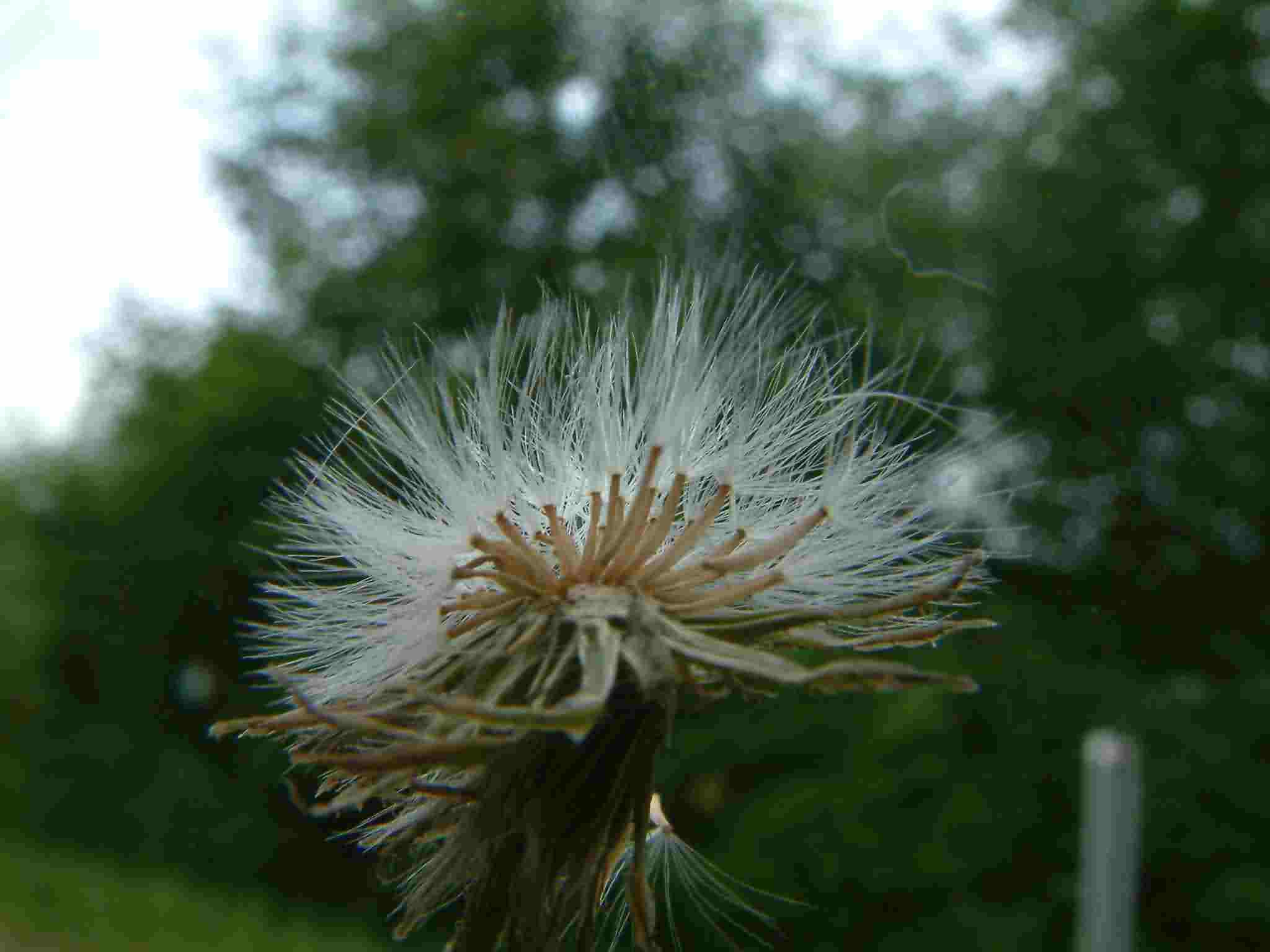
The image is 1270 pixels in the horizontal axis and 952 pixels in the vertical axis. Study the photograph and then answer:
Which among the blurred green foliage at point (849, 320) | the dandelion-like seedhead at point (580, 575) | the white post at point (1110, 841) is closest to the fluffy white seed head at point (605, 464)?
the dandelion-like seedhead at point (580, 575)

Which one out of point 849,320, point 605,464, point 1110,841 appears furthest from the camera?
point 1110,841

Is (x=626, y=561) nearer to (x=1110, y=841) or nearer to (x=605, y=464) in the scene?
(x=605, y=464)

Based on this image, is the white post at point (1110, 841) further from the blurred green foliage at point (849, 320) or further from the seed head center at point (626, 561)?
the seed head center at point (626, 561)

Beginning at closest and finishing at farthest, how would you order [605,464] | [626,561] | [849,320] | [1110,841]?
[626,561], [605,464], [849,320], [1110,841]

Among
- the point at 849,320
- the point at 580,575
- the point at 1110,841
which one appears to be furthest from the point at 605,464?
the point at 1110,841

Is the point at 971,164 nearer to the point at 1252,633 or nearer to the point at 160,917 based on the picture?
the point at 1252,633

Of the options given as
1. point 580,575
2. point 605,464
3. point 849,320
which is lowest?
point 580,575

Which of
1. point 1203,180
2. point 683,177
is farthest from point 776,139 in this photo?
point 1203,180
